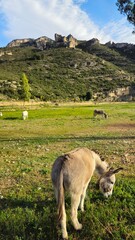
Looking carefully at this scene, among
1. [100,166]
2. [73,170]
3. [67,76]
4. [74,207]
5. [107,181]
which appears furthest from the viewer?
[67,76]

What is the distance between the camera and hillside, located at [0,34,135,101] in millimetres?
104312

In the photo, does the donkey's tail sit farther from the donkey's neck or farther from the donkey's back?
the donkey's neck

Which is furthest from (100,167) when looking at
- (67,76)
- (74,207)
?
(67,76)

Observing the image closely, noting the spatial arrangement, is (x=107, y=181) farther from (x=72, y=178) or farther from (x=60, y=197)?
(x=60, y=197)

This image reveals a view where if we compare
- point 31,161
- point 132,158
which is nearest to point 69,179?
point 31,161

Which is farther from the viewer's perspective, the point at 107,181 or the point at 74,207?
the point at 107,181

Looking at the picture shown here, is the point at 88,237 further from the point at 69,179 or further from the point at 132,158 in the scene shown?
the point at 132,158

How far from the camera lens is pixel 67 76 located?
127500 mm

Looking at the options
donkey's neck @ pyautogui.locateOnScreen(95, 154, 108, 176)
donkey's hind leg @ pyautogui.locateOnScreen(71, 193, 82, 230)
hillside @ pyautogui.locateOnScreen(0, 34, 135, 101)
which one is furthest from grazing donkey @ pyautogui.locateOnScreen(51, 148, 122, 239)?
hillside @ pyautogui.locateOnScreen(0, 34, 135, 101)

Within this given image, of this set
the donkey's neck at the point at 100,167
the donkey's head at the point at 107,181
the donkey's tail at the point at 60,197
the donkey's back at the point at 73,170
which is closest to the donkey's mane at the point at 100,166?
the donkey's neck at the point at 100,167

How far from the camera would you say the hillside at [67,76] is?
104m

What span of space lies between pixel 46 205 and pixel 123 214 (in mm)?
2207

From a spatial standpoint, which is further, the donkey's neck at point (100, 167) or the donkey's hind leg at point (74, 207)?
the donkey's neck at point (100, 167)

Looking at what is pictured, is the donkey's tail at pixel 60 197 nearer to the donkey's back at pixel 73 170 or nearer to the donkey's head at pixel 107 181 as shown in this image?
the donkey's back at pixel 73 170
